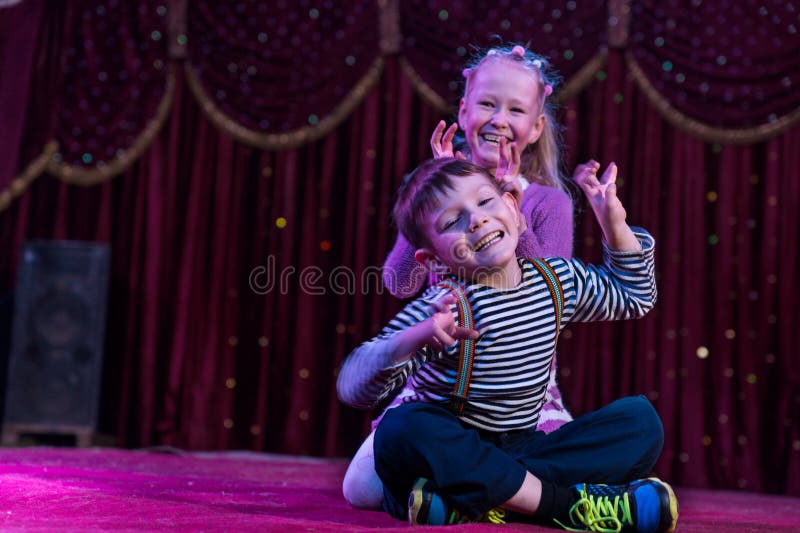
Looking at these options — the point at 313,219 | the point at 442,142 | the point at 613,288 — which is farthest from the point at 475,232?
the point at 313,219

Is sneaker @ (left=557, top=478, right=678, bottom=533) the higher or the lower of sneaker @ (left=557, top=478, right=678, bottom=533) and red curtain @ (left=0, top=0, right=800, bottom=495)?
the lower

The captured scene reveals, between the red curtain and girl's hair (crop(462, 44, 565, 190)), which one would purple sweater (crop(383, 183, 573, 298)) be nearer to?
girl's hair (crop(462, 44, 565, 190))

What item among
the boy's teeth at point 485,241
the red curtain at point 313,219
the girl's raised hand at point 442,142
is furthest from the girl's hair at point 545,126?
the red curtain at point 313,219

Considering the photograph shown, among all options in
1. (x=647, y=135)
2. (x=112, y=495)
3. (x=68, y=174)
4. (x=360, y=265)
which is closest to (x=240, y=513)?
(x=112, y=495)

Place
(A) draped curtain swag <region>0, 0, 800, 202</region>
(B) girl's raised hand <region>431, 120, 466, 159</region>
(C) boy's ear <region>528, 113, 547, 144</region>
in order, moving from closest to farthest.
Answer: (B) girl's raised hand <region>431, 120, 466, 159</region> < (C) boy's ear <region>528, 113, 547, 144</region> < (A) draped curtain swag <region>0, 0, 800, 202</region>

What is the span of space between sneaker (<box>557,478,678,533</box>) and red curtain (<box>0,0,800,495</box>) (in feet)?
6.96

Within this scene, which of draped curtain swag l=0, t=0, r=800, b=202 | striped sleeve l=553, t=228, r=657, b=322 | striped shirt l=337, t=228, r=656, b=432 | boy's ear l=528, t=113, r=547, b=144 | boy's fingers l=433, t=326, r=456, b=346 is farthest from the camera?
Result: draped curtain swag l=0, t=0, r=800, b=202

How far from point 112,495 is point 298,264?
2.22 meters

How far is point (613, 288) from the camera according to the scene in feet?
5.19

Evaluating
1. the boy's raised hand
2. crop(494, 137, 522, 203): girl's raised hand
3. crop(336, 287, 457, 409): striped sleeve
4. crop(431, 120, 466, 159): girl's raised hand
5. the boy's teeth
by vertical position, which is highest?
crop(431, 120, 466, 159): girl's raised hand

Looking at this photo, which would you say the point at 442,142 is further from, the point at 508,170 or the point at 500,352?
the point at 500,352

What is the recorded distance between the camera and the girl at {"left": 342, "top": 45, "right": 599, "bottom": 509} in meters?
1.80

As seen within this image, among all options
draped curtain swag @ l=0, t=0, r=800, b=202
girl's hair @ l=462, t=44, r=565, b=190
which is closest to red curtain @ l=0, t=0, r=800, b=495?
draped curtain swag @ l=0, t=0, r=800, b=202

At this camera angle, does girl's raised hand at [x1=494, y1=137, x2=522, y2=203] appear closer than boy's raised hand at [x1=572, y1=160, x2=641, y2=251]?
No
